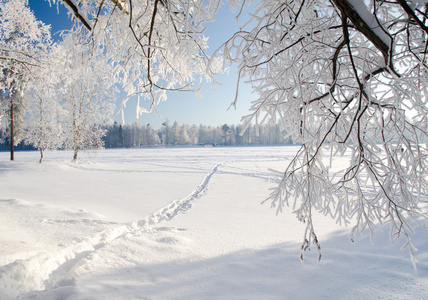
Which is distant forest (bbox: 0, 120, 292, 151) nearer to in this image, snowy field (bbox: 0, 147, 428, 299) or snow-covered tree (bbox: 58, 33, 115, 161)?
snow-covered tree (bbox: 58, 33, 115, 161)

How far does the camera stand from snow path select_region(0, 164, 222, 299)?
6.93 ft

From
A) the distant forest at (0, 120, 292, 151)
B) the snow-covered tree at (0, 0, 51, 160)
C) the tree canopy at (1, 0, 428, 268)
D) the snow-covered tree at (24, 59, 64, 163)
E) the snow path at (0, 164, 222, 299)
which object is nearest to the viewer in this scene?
the tree canopy at (1, 0, 428, 268)

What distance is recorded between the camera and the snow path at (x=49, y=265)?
2112 millimetres

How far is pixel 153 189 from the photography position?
866cm

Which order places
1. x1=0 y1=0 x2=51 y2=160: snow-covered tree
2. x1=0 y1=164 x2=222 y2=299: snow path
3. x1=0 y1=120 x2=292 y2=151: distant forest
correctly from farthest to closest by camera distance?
x1=0 y1=120 x2=292 y2=151: distant forest
x1=0 y1=0 x2=51 y2=160: snow-covered tree
x1=0 y1=164 x2=222 y2=299: snow path

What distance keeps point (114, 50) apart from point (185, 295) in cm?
295

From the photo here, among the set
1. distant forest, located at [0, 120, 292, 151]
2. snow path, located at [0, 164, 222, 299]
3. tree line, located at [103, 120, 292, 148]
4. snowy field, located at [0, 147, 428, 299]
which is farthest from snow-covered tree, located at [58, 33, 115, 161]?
distant forest, located at [0, 120, 292, 151]

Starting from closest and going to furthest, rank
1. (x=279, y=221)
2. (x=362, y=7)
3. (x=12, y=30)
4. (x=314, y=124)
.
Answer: (x=362, y=7)
(x=314, y=124)
(x=279, y=221)
(x=12, y=30)

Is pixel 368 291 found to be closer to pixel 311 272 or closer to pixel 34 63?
pixel 311 272

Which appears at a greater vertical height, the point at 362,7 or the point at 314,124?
the point at 362,7

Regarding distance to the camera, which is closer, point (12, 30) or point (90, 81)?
point (12, 30)

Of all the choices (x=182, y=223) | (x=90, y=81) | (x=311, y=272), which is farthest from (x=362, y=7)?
(x=90, y=81)

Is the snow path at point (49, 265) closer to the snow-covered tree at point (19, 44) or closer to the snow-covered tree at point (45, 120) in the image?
the snow-covered tree at point (19, 44)

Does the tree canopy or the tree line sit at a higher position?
the tree line
